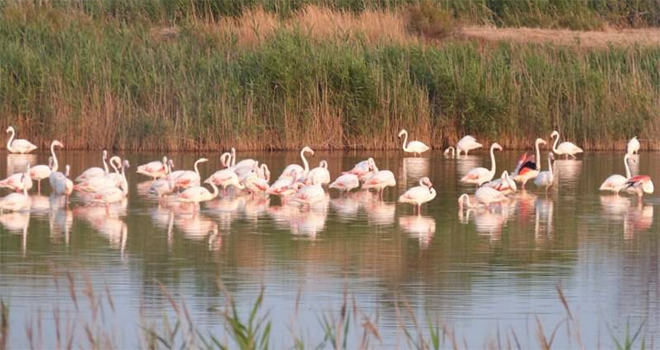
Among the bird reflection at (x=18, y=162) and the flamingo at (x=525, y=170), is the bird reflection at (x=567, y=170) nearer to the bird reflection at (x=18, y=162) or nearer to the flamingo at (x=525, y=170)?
the flamingo at (x=525, y=170)

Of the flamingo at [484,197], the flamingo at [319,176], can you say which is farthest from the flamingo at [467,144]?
the flamingo at [484,197]

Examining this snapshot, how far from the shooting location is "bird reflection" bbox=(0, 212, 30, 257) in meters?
12.1

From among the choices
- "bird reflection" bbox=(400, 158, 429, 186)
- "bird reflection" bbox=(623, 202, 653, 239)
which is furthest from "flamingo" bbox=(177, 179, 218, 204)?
"bird reflection" bbox=(623, 202, 653, 239)

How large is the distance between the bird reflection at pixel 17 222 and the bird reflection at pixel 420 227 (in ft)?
10.7

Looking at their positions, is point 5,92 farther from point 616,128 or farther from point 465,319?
point 465,319

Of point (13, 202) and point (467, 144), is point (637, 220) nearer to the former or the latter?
point (13, 202)

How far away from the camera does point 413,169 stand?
719 inches

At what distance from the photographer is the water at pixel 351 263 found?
8477mm

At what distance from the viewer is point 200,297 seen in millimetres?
9086

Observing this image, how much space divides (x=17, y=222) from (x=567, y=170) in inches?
332

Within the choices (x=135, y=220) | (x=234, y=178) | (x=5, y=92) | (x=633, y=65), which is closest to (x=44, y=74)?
(x=5, y=92)

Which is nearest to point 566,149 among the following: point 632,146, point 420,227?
point 632,146

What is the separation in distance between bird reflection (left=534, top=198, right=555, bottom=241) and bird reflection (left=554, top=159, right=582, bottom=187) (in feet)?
6.31

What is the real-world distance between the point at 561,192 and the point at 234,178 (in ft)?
12.2
